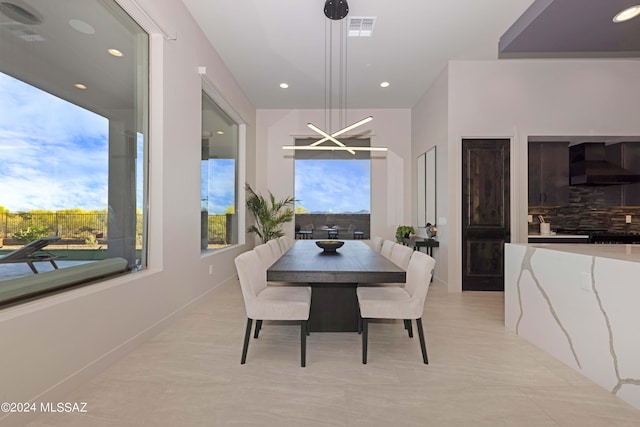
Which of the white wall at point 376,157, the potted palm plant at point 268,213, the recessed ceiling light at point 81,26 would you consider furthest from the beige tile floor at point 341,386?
the white wall at point 376,157

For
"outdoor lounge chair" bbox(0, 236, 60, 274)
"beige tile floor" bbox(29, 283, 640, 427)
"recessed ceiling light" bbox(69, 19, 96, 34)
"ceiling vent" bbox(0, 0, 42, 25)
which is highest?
"recessed ceiling light" bbox(69, 19, 96, 34)

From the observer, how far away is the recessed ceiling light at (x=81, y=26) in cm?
215

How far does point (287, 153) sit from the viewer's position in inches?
269

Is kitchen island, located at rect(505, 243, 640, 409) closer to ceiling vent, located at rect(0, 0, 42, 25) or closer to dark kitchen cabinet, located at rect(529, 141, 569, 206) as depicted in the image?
dark kitchen cabinet, located at rect(529, 141, 569, 206)

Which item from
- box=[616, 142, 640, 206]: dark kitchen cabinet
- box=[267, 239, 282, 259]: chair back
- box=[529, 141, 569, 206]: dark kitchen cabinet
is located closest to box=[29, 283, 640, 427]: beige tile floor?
box=[267, 239, 282, 259]: chair back

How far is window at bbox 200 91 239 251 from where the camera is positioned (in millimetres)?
4340

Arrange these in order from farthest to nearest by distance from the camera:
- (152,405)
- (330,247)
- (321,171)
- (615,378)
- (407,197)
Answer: (321,171)
(407,197)
(330,247)
(615,378)
(152,405)

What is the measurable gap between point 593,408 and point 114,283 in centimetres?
316

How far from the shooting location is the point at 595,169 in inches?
200

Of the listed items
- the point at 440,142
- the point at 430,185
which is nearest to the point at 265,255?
the point at 440,142

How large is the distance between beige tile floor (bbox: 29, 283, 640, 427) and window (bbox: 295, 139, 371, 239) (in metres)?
5.78

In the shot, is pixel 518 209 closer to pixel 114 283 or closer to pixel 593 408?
pixel 593 408

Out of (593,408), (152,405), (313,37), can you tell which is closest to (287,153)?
(313,37)

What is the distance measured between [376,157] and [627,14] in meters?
4.27
